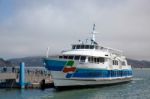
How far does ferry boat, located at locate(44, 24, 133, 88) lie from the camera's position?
40.1 metres

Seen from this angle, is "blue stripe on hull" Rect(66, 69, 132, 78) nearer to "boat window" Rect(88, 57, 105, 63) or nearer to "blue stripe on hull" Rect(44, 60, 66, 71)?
"boat window" Rect(88, 57, 105, 63)

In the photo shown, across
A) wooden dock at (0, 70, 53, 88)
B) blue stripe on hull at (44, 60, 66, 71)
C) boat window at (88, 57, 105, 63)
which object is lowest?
wooden dock at (0, 70, 53, 88)

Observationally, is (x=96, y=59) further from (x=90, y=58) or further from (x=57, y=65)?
(x=57, y=65)

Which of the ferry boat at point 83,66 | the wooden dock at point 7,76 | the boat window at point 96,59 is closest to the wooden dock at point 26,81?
the wooden dock at point 7,76

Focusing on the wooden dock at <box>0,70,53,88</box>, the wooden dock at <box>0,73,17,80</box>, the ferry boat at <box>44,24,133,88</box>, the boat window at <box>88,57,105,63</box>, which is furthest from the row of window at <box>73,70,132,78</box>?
the wooden dock at <box>0,73,17,80</box>

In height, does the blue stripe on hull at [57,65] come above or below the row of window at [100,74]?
above

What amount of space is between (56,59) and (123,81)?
18037mm

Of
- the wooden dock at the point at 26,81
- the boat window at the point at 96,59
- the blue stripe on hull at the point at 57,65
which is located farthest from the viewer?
the wooden dock at the point at 26,81

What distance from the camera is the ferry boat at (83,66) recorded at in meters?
40.1

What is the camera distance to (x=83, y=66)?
4097 centimetres

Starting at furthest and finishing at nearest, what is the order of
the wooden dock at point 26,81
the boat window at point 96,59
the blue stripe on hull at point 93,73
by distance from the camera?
the wooden dock at point 26,81
the boat window at point 96,59
the blue stripe on hull at point 93,73

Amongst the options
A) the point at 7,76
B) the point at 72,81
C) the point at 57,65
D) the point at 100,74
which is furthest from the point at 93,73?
the point at 7,76

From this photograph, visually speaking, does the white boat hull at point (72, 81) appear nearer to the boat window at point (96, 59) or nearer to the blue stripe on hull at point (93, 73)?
the blue stripe on hull at point (93, 73)

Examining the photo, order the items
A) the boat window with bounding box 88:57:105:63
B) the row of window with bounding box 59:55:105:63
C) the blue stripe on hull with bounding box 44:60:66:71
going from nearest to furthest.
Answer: the blue stripe on hull with bounding box 44:60:66:71 < the row of window with bounding box 59:55:105:63 < the boat window with bounding box 88:57:105:63
